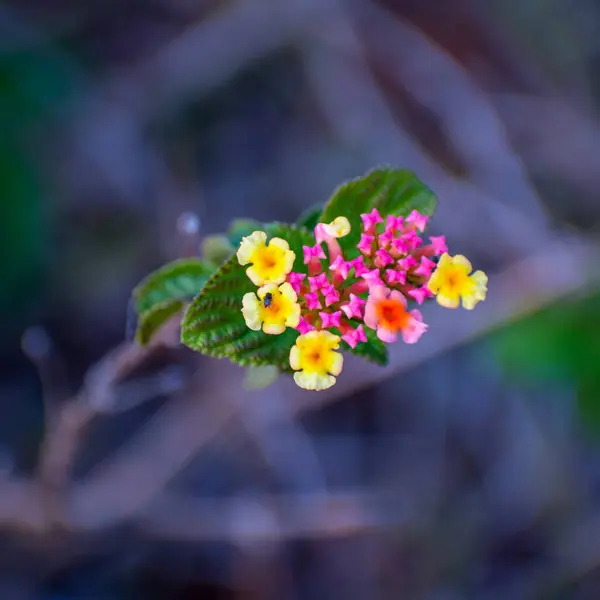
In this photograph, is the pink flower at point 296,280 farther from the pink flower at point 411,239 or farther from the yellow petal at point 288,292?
the pink flower at point 411,239

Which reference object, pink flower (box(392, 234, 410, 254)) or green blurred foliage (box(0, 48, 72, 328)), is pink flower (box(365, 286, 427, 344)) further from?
green blurred foliage (box(0, 48, 72, 328))

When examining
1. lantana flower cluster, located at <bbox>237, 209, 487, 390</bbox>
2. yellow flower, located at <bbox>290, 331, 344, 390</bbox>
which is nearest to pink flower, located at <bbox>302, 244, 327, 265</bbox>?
lantana flower cluster, located at <bbox>237, 209, 487, 390</bbox>

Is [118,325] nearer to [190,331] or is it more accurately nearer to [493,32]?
[190,331]

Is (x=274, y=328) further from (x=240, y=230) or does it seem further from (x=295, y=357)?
(x=240, y=230)

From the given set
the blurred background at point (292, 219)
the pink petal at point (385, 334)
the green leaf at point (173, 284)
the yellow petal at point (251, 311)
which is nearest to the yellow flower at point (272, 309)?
the yellow petal at point (251, 311)

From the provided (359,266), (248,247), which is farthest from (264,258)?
(359,266)
